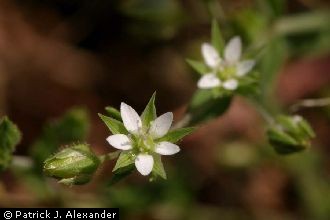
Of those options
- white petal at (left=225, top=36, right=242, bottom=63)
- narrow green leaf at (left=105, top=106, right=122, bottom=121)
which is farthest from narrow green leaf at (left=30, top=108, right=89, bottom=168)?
white petal at (left=225, top=36, right=242, bottom=63)

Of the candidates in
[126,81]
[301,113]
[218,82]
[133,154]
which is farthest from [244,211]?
[133,154]

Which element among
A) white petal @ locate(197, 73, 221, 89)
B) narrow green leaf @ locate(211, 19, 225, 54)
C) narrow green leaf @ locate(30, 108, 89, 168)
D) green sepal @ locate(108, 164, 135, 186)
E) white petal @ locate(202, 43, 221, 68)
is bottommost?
green sepal @ locate(108, 164, 135, 186)

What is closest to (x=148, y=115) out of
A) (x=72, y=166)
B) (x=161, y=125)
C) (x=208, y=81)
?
(x=161, y=125)

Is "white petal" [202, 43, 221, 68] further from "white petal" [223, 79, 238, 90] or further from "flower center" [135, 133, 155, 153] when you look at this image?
"flower center" [135, 133, 155, 153]

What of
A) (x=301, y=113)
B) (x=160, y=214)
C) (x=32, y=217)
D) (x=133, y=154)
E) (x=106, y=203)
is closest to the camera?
(x=133, y=154)

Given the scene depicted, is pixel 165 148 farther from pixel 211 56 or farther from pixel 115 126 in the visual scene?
pixel 211 56

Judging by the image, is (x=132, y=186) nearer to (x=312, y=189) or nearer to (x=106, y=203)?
(x=106, y=203)

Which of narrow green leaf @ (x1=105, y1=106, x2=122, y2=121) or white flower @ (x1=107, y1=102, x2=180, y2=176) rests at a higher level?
narrow green leaf @ (x1=105, y1=106, x2=122, y2=121)
